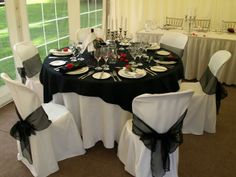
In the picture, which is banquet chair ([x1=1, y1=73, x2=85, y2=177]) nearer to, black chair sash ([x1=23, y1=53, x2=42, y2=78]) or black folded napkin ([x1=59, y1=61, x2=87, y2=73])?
black folded napkin ([x1=59, y1=61, x2=87, y2=73])

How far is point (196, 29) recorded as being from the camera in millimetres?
4402

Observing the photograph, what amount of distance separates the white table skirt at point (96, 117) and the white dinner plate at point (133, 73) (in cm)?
30

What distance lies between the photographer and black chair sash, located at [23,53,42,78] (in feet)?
9.29

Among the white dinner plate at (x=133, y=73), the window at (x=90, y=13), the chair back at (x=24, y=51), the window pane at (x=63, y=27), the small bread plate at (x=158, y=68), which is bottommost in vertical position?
the white dinner plate at (x=133, y=73)

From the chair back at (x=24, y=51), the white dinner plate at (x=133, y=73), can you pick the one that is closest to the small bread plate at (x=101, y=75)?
the white dinner plate at (x=133, y=73)

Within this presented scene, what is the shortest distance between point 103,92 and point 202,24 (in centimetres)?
322

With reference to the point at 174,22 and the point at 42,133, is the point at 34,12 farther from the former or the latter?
the point at 174,22

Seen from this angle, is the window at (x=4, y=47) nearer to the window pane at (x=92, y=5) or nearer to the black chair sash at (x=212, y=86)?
the window pane at (x=92, y=5)

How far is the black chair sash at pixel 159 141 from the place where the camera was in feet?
5.94

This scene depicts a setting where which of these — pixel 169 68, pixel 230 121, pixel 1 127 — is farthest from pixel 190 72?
pixel 1 127

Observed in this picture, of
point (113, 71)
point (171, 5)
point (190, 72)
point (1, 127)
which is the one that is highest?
point (171, 5)

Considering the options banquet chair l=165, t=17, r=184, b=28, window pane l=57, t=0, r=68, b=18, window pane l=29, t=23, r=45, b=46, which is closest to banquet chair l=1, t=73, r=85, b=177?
window pane l=29, t=23, r=45, b=46

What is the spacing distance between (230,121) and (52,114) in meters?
2.19

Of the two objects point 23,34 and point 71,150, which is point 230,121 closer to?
point 71,150
